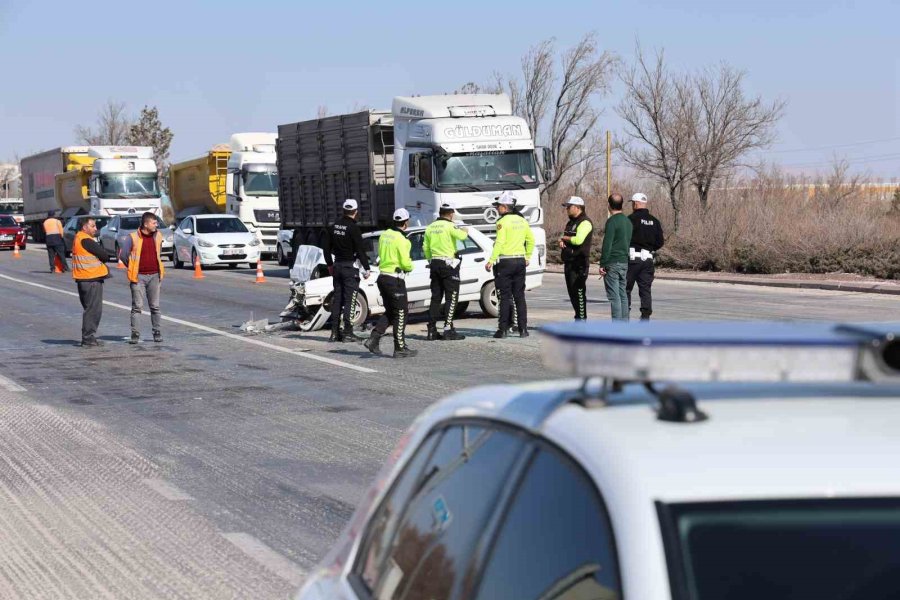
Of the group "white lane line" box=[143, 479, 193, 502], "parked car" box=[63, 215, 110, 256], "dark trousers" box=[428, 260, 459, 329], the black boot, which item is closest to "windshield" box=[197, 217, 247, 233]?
"parked car" box=[63, 215, 110, 256]

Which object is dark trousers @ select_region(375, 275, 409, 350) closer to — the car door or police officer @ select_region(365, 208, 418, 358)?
police officer @ select_region(365, 208, 418, 358)

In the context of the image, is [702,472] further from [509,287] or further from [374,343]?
[509,287]

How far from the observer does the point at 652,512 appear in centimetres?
206

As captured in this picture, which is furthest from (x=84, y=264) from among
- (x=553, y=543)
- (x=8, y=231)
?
(x=8, y=231)

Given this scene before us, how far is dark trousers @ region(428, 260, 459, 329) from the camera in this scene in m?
17.0

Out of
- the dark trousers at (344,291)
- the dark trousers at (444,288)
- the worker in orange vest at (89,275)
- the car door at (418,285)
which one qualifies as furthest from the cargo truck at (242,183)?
the dark trousers at (444,288)

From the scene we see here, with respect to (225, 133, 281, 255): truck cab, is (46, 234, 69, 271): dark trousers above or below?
below

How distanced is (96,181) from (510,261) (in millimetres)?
37378

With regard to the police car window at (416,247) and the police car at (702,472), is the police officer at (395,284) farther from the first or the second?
the police car at (702,472)

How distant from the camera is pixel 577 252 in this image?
54.3ft

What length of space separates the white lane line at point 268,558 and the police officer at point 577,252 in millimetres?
9774

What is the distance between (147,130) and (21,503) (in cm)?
9827

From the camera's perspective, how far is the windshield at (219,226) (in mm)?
38938

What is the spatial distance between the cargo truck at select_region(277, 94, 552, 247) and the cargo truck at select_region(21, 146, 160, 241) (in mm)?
22562
